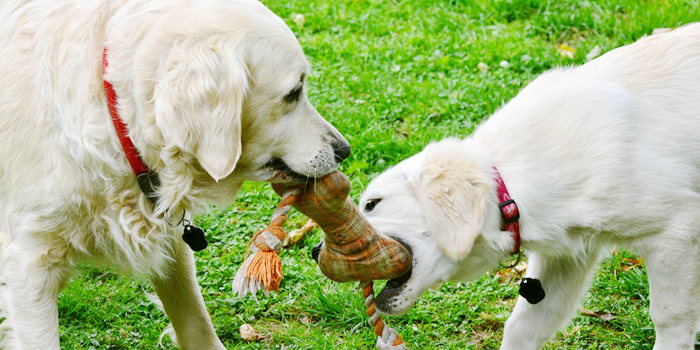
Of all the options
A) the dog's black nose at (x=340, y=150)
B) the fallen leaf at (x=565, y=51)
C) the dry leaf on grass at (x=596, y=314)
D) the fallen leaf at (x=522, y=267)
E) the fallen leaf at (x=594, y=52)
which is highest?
the dog's black nose at (x=340, y=150)

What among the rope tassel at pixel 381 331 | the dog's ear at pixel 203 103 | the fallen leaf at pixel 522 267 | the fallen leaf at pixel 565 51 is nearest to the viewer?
the dog's ear at pixel 203 103

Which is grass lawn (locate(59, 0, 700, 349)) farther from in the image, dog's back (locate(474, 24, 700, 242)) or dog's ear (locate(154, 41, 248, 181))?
dog's back (locate(474, 24, 700, 242))

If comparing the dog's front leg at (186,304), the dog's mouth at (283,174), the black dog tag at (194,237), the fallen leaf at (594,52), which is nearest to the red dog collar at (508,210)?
the dog's mouth at (283,174)

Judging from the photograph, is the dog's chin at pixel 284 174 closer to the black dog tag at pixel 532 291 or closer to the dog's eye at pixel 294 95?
the dog's eye at pixel 294 95

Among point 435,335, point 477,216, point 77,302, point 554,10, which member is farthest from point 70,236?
point 554,10

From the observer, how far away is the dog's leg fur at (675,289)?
2914 millimetres

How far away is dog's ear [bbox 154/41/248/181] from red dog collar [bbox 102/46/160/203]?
210 millimetres

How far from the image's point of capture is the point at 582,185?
2.97 metres

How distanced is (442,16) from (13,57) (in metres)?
4.28

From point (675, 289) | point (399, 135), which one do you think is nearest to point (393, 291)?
point (675, 289)

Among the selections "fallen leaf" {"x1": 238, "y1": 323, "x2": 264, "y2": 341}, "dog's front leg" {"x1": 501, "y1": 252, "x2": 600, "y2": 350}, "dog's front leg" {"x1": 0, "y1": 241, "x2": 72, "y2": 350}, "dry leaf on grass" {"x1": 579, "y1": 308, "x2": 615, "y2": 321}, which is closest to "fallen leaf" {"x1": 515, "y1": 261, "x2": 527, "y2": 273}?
"dry leaf on grass" {"x1": 579, "y1": 308, "x2": 615, "y2": 321}

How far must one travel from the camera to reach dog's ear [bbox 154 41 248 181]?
242 centimetres

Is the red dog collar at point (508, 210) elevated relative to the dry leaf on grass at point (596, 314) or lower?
elevated

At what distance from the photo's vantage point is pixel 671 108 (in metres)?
3.06
